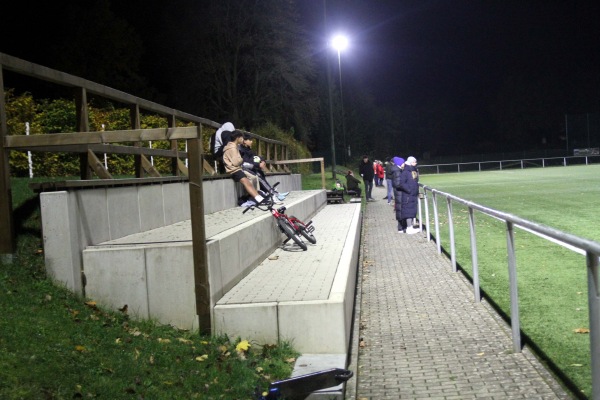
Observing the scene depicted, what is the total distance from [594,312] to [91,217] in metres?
4.63

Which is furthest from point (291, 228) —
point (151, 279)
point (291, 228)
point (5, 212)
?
point (5, 212)

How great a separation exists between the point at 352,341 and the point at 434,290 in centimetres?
274

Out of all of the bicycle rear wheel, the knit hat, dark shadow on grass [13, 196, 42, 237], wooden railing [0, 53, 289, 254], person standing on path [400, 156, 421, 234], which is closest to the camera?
wooden railing [0, 53, 289, 254]

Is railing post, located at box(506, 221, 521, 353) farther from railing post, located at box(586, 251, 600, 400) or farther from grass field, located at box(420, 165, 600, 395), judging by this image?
railing post, located at box(586, 251, 600, 400)

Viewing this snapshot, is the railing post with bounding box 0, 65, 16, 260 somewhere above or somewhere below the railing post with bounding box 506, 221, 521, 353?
above

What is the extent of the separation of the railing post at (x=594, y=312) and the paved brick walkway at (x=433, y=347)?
3.10 ft

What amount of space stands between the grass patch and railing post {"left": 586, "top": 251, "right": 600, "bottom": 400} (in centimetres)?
221

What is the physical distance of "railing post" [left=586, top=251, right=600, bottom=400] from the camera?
12.6 feet

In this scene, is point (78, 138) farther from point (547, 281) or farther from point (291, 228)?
point (547, 281)

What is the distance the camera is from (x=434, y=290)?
918 cm

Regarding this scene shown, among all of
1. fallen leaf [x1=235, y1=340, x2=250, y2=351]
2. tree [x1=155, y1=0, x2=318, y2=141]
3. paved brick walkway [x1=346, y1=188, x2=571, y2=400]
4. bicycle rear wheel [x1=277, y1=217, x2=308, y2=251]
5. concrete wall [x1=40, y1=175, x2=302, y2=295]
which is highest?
tree [x1=155, y1=0, x2=318, y2=141]

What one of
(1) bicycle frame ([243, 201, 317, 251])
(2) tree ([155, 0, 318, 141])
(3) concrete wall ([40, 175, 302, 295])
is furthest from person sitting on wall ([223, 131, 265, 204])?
(2) tree ([155, 0, 318, 141])

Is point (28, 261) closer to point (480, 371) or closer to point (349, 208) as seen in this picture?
point (480, 371)

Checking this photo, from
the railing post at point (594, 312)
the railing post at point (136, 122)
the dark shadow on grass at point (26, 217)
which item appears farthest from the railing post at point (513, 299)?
the railing post at point (136, 122)
